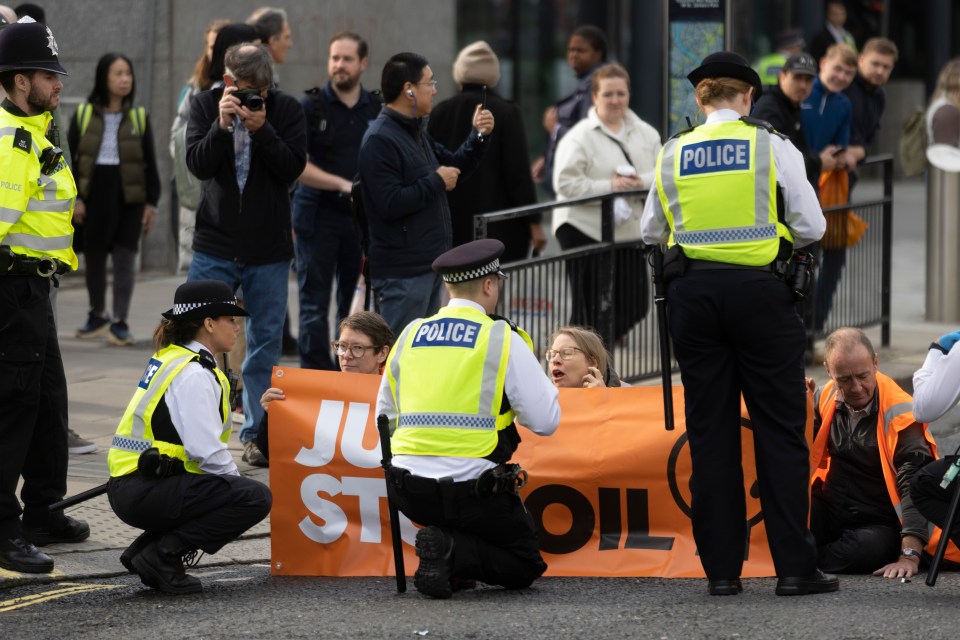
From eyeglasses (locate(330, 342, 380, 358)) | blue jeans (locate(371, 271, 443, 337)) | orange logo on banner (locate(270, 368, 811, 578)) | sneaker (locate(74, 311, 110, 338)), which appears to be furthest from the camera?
sneaker (locate(74, 311, 110, 338))

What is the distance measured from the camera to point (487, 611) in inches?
218

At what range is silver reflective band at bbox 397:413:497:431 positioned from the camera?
18.9 feet

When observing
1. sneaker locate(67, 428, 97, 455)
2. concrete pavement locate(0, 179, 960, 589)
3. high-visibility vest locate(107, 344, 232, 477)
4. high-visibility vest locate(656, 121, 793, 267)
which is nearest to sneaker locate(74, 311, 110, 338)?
concrete pavement locate(0, 179, 960, 589)

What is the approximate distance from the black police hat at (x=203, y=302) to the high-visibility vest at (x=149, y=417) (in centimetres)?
14

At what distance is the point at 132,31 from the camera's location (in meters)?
14.3

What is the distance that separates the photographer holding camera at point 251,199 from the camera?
25.8ft

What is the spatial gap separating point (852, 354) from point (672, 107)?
3628mm

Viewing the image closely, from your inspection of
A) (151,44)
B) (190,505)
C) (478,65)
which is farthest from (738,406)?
(151,44)

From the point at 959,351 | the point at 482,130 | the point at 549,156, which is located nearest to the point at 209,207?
the point at 482,130

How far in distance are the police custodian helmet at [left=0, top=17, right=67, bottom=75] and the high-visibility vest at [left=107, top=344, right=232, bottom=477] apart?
1191 mm

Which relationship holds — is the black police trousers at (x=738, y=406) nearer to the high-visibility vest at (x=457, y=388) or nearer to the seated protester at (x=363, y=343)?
the high-visibility vest at (x=457, y=388)

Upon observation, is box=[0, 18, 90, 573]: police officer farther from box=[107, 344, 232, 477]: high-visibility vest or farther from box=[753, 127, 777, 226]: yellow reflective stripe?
box=[753, 127, 777, 226]: yellow reflective stripe

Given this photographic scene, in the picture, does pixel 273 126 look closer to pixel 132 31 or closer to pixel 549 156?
pixel 549 156

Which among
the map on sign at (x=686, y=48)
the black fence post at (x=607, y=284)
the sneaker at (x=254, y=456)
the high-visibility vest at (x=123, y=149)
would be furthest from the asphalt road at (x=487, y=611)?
the high-visibility vest at (x=123, y=149)
